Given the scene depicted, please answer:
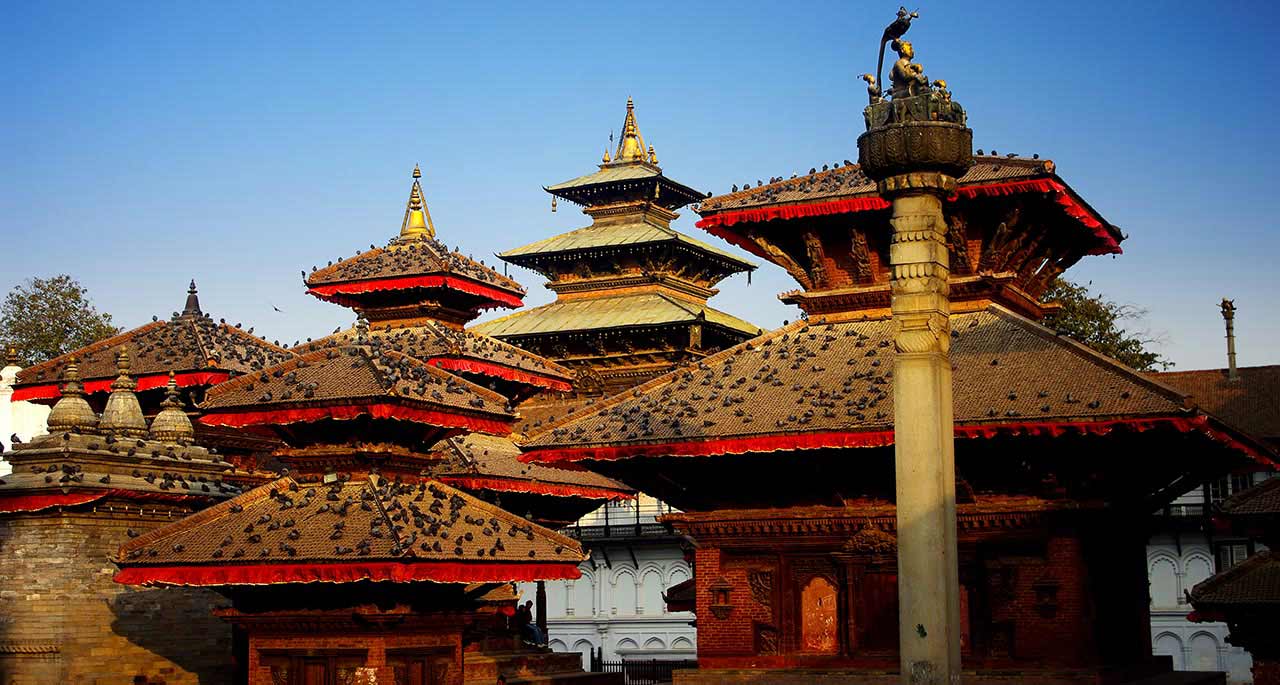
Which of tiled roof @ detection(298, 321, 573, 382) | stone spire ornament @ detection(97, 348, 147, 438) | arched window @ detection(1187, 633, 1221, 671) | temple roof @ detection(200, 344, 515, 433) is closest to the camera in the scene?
temple roof @ detection(200, 344, 515, 433)

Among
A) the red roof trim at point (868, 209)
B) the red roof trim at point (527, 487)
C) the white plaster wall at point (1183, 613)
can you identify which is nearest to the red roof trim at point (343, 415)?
the red roof trim at point (527, 487)

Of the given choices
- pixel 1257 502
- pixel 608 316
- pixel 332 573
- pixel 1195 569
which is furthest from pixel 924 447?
pixel 608 316

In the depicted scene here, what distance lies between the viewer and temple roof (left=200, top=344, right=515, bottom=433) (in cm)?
2655

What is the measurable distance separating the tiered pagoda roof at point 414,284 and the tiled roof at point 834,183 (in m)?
11.5

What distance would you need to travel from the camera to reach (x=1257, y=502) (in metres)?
27.2

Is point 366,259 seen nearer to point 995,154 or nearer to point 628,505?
point 995,154

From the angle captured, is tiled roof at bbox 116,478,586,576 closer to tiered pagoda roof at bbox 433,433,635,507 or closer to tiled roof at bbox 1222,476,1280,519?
tiered pagoda roof at bbox 433,433,635,507

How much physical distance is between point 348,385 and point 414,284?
46.0 ft

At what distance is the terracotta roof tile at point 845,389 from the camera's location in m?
25.1

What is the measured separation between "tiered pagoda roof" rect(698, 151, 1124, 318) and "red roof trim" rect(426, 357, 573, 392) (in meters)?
10.3

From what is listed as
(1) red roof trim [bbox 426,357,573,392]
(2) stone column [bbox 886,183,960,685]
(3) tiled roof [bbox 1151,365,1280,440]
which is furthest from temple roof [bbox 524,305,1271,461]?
(3) tiled roof [bbox 1151,365,1280,440]

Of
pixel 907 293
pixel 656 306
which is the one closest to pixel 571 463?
pixel 907 293

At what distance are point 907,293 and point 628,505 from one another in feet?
150

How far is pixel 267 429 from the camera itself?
28281 millimetres
